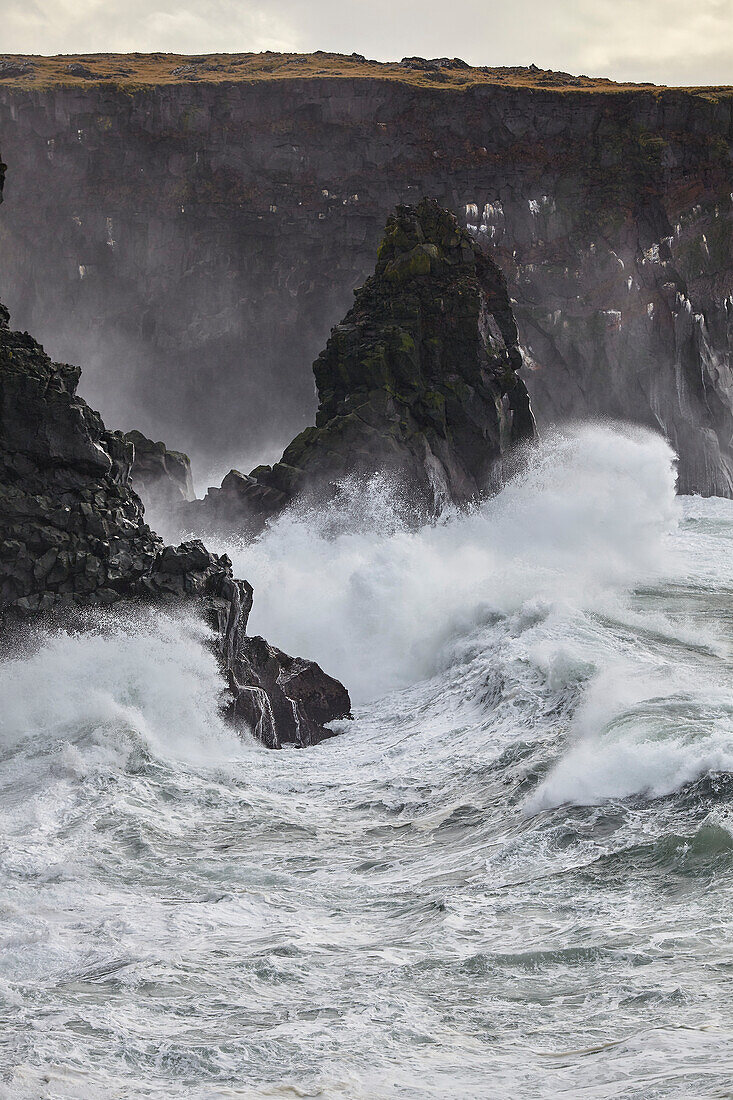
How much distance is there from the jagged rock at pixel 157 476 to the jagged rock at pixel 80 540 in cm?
1320

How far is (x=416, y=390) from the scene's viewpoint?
29.0 meters

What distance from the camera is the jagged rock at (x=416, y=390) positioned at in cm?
2708

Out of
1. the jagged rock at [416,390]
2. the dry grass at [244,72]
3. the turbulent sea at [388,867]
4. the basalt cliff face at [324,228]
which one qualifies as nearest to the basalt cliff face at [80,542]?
the turbulent sea at [388,867]

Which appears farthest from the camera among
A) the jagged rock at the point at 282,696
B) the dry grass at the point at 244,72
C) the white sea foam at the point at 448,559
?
the dry grass at the point at 244,72

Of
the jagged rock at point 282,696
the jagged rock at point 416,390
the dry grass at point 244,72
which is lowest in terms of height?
the jagged rock at point 282,696

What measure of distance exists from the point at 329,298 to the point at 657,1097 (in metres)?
51.9

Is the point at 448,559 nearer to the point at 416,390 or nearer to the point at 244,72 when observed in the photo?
the point at 416,390

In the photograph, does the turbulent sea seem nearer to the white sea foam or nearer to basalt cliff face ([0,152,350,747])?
the white sea foam

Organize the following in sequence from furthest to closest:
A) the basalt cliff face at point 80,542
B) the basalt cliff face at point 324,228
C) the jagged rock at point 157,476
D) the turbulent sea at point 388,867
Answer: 1. the basalt cliff face at point 324,228
2. the jagged rock at point 157,476
3. the basalt cliff face at point 80,542
4. the turbulent sea at point 388,867

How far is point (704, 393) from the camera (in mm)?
49906

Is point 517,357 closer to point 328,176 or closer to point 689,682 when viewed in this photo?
point 689,682

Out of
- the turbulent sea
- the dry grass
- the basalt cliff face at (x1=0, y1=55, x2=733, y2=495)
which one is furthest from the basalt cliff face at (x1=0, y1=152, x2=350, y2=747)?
the dry grass

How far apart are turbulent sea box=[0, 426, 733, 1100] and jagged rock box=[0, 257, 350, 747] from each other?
0.56 m

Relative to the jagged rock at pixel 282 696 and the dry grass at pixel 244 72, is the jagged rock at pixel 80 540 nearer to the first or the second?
the jagged rock at pixel 282 696
